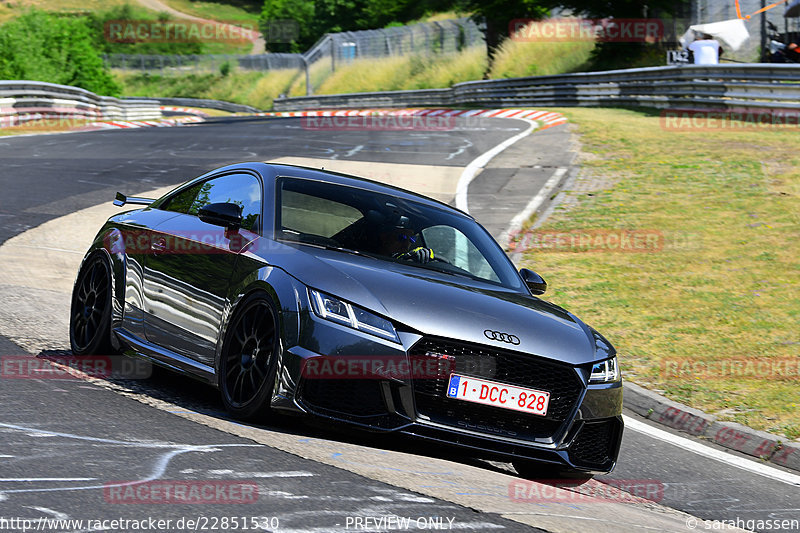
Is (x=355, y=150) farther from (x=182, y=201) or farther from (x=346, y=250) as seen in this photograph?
(x=346, y=250)

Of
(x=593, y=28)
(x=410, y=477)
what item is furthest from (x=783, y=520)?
(x=593, y=28)

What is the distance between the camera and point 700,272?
13.1m

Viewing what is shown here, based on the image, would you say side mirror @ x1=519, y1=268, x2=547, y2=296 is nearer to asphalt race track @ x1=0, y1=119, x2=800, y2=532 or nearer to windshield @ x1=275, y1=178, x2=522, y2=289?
windshield @ x1=275, y1=178, x2=522, y2=289

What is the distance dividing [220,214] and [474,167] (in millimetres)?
14445

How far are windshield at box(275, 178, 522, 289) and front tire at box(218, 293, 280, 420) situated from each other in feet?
1.97

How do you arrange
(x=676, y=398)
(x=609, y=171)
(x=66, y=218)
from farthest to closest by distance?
(x=609, y=171) → (x=66, y=218) → (x=676, y=398)

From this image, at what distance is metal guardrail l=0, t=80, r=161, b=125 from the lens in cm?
3141

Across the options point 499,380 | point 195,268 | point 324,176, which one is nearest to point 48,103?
point 324,176

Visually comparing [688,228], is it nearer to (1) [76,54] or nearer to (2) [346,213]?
(2) [346,213]

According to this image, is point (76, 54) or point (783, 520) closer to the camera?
A: point (783, 520)

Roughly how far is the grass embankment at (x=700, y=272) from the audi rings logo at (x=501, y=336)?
3.15 m

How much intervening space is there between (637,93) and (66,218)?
22602 millimetres

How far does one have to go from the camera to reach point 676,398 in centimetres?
864

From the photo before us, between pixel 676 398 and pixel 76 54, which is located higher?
pixel 76 54
